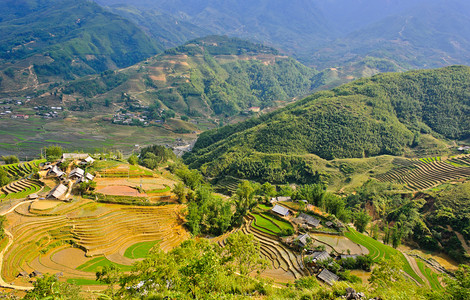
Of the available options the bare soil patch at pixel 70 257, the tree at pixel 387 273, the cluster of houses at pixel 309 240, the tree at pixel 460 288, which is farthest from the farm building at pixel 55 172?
the tree at pixel 460 288

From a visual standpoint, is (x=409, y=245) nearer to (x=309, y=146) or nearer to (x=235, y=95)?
(x=309, y=146)

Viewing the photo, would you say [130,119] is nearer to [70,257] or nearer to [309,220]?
[70,257]

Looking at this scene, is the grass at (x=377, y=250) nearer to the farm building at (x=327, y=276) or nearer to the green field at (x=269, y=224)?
the farm building at (x=327, y=276)

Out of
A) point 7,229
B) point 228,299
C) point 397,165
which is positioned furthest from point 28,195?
point 397,165

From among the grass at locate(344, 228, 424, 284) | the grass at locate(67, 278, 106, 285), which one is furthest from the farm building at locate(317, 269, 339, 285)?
the grass at locate(67, 278, 106, 285)

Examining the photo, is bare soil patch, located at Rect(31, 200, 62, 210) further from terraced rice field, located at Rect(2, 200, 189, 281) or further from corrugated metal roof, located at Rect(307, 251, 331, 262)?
corrugated metal roof, located at Rect(307, 251, 331, 262)

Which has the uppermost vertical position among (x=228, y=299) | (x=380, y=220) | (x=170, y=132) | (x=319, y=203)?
(x=228, y=299)
